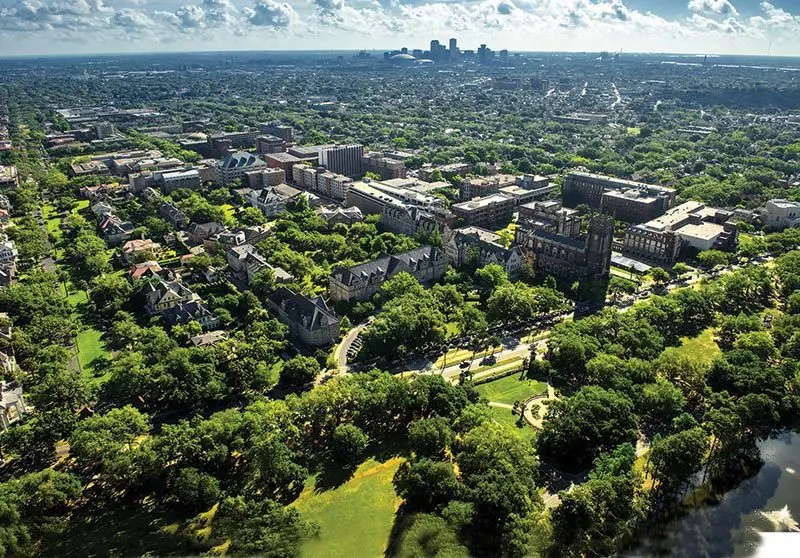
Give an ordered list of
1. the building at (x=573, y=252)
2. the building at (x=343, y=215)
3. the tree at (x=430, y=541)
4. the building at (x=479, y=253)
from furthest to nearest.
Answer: the building at (x=343, y=215)
the building at (x=479, y=253)
the building at (x=573, y=252)
the tree at (x=430, y=541)

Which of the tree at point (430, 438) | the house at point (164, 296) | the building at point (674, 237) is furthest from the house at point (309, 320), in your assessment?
the building at point (674, 237)

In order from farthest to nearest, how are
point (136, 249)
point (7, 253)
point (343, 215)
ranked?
point (343, 215) → point (136, 249) → point (7, 253)

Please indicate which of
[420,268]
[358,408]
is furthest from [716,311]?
[358,408]

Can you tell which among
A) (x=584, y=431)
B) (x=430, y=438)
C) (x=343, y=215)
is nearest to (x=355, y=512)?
(x=430, y=438)

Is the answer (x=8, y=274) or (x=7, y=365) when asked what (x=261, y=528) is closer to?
(x=7, y=365)

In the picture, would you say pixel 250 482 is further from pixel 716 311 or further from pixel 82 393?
pixel 716 311

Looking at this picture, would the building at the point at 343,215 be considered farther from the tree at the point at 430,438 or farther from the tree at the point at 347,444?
the tree at the point at 430,438
